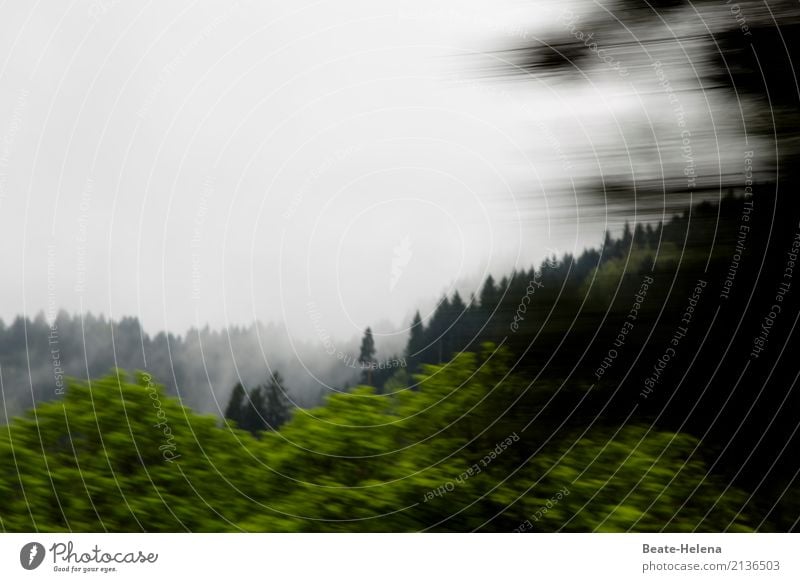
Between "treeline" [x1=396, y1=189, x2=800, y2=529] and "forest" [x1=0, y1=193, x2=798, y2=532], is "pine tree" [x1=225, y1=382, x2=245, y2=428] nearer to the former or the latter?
"forest" [x1=0, y1=193, x2=798, y2=532]

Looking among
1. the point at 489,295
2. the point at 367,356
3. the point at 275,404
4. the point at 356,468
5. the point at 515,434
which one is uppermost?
the point at 489,295

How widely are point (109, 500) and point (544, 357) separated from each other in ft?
7.08

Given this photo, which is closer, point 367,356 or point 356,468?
point 356,468

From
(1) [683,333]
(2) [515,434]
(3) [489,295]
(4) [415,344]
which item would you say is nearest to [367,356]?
(4) [415,344]

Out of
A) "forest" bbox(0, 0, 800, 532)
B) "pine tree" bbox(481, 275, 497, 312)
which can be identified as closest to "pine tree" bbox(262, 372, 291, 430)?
"forest" bbox(0, 0, 800, 532)

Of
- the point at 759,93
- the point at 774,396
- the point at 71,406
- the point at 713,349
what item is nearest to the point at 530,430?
the point at 713,349

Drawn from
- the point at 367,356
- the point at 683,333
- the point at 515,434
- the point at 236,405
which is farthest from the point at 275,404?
the point at 683,333

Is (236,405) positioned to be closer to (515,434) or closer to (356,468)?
(356,468)

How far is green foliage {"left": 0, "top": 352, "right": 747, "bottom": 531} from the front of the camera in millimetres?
3150

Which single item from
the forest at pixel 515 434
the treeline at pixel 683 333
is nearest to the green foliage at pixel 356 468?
the forest at pixel 515 434

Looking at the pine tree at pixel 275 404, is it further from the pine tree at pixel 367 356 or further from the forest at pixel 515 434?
the pine tree at pixel 367 356

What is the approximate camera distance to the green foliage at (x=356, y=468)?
124 inches

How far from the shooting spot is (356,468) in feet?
10.8

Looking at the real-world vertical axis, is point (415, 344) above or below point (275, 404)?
above
